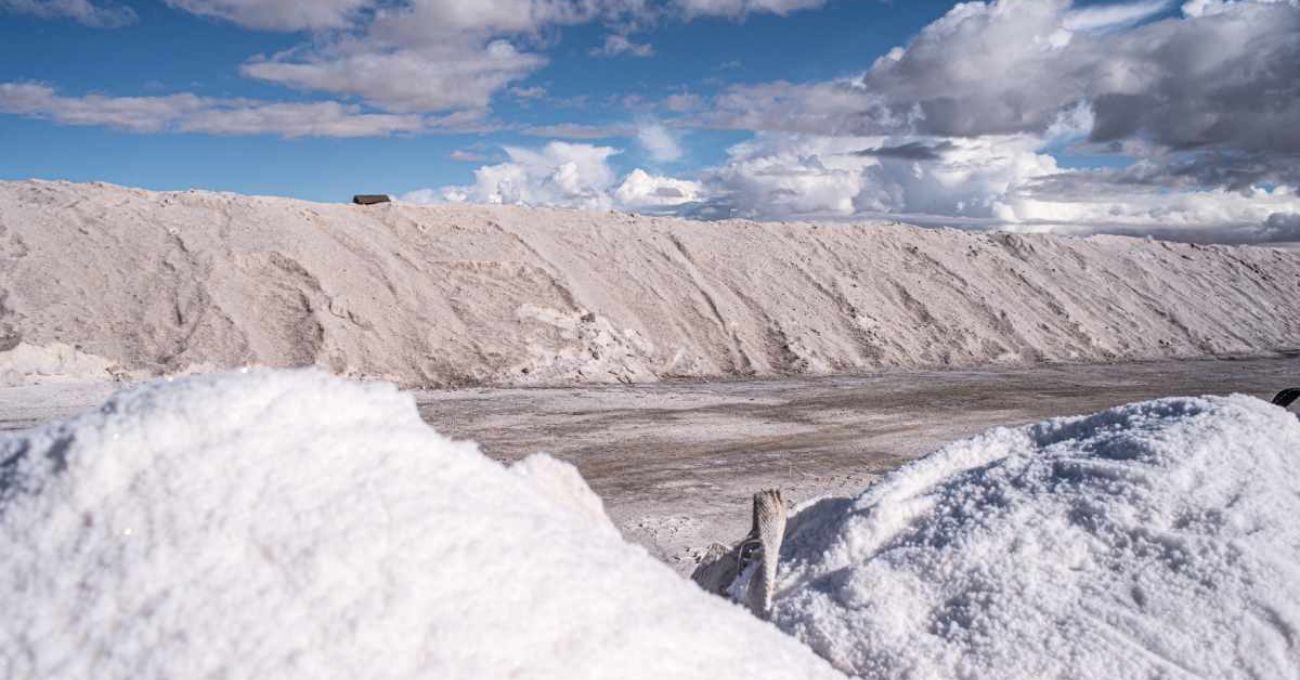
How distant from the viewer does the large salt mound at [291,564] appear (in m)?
1.05

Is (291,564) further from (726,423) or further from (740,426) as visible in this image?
(726,423)

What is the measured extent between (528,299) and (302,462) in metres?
15.0

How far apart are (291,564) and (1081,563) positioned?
162 cm

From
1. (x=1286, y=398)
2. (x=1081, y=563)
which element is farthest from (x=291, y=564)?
(x=1286, y=398)

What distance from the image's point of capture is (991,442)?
8.70ft

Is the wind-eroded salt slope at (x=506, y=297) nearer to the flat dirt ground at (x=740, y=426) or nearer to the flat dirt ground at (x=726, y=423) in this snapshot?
the flat dirt ground at (x=726, y=423)

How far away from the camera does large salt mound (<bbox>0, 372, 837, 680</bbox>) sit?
3.45ft

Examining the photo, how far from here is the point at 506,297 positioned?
52.8 feet

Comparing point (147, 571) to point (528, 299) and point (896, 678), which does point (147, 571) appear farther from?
point (528, 299)

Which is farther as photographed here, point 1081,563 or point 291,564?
point 1081,563

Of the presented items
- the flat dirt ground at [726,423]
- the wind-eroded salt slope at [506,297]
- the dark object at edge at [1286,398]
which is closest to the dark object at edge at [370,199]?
the wind-eroded salt slope at [506,297]

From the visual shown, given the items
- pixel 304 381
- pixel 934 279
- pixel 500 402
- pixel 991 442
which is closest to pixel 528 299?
pixel 500 402

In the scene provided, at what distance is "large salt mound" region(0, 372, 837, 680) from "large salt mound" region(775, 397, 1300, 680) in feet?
2.08

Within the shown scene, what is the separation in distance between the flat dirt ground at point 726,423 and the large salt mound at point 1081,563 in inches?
128
